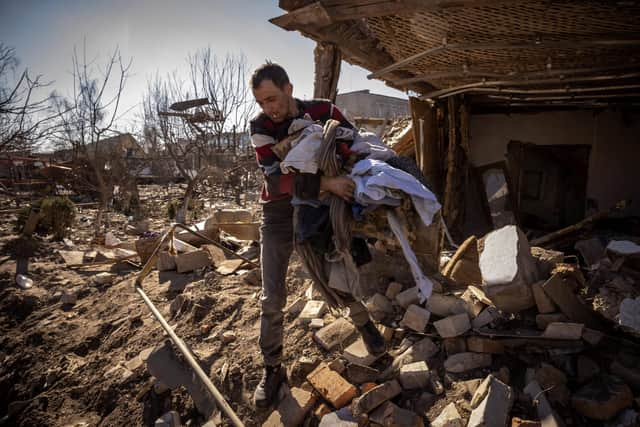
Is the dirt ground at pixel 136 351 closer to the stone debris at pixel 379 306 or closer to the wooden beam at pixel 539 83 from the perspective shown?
the stone debris at pixel 379 306

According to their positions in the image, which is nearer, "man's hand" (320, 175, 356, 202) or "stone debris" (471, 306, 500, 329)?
"man's hand" (320, 175, 356, 202)

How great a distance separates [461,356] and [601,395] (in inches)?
26.2

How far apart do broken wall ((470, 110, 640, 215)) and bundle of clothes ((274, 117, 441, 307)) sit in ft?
18.7

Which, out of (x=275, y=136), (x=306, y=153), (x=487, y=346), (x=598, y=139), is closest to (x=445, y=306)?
(x=487, y=346)

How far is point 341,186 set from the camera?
1634mm

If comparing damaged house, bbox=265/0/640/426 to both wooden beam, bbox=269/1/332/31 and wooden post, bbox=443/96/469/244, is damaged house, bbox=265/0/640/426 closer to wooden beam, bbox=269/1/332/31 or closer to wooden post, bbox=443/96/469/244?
wooden beam, bbox=269/1/332/31

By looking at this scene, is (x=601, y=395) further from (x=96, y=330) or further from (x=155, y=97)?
(x=155, y=97)

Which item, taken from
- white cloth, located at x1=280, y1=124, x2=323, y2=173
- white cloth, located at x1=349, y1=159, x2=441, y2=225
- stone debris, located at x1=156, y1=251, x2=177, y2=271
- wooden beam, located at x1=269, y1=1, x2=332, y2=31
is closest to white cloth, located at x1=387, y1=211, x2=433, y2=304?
white cloth, located at x1=349, y1=159, x2=441, y2=225

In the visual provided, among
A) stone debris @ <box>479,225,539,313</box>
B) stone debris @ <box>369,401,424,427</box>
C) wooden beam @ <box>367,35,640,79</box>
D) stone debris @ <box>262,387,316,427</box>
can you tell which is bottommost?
stone debris @ <box>262,387,316,427</box>

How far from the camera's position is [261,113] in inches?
75.4

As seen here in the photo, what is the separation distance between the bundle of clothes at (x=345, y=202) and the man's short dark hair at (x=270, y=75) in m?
0.25

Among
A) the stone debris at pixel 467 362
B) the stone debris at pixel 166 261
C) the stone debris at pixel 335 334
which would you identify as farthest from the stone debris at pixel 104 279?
the stone debris at pixel 467 362

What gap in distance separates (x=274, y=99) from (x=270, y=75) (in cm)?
13

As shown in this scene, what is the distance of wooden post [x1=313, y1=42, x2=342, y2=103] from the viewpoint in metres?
3.08
